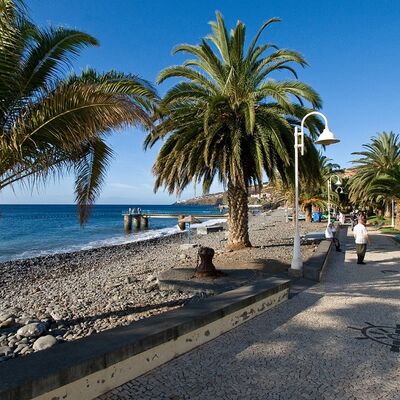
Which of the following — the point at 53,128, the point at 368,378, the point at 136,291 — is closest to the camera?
the point at 368,378

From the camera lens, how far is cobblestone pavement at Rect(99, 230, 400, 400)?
325cm

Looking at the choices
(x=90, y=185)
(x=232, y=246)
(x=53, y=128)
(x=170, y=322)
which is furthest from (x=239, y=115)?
(x=170, y=322)

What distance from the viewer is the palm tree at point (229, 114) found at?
11688 mm

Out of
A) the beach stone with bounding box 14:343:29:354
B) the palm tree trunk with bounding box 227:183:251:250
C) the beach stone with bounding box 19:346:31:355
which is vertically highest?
the palm tree trunk with bounding box 227:183:251:250

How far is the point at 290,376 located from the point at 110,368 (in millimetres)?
1717

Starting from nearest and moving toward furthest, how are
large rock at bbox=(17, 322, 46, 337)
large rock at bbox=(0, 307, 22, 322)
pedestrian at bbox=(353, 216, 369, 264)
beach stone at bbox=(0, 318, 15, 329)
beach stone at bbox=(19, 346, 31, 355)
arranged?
beach stone at bbox=(19, 346, 31, 355) → large rock at bbox=(17, 322, 46, 337) → beach stone at bbox=(0, 318, 15, 329) → large rock at bbox=(0, 307, 22, 322) → pedestrian at bbox=(353, 216, 369, 264)

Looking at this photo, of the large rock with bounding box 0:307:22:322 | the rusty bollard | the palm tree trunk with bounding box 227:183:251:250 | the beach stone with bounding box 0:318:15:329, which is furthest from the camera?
the palm tree trunk with bounding box 227:183:251:250

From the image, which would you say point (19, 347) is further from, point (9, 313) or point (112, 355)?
point (9, 313)

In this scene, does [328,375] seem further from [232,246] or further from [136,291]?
[232,246]

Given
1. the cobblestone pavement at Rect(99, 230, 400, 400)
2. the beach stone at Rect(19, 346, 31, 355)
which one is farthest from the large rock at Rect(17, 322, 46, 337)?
the cobblestone pavement at Rect(99, 230, 400, 400)

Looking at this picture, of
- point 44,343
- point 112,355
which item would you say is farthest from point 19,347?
point 112,355

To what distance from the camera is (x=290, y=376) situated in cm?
356

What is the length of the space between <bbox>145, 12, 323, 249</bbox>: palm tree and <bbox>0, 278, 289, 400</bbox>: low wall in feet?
24.3

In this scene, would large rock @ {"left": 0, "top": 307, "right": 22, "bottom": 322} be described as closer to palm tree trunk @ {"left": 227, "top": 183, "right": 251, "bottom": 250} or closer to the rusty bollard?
the rusty bollard
